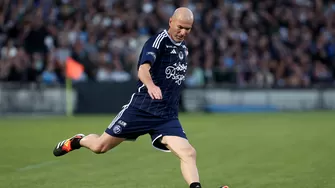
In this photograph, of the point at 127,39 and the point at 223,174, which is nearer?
the point at 223,174

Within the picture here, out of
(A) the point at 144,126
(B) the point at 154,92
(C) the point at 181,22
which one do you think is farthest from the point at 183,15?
(A) the point at 144,126

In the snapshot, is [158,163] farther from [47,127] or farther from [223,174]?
[47,127]

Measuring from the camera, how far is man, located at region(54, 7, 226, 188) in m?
7.68

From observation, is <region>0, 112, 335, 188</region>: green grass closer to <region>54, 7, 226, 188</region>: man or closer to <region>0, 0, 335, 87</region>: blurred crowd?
<region>54, 7, 226, 188</region>: man

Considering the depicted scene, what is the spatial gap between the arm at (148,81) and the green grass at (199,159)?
1870 mm

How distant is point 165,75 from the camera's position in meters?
7.92

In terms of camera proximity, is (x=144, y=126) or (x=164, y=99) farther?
(x=144, y=126)

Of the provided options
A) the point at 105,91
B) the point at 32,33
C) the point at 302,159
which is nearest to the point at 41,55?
the point at 32,33

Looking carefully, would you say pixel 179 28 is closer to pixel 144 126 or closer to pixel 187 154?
pixel 144 126

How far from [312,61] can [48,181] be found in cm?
2125

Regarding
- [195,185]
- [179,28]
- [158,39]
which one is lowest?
[195,185]

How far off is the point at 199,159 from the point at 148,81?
15.8 ft

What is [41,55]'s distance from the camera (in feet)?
83.3

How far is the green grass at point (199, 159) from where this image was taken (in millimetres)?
9297
